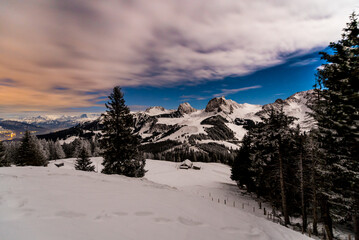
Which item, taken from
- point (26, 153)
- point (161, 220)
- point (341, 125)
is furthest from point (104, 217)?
point (26, 153)

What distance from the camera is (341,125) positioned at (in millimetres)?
9727

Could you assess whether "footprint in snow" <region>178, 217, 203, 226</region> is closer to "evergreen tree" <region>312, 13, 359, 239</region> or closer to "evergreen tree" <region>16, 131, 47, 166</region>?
"evergreen tree" <region>312, 13, 359, 239</region>

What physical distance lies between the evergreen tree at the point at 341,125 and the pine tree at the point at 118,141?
18285 mm

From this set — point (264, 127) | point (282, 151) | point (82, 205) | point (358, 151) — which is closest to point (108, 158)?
point (82, 205)

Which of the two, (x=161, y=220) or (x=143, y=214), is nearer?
(x=161, y=220)

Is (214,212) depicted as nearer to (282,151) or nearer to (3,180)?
(3,180)

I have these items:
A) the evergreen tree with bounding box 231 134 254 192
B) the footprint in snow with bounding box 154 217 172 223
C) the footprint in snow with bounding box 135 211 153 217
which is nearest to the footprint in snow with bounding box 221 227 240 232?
the footprint in snow with bounding box 154 217 172 223

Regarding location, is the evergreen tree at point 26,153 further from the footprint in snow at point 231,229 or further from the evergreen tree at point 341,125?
the evergreen tree at point 341,125

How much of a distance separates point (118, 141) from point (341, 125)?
2018cm

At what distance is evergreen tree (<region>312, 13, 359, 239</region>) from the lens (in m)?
9.73

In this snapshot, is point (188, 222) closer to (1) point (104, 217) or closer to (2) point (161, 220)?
(2) point (161, 220)

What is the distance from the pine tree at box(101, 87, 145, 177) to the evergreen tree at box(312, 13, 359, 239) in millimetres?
18285

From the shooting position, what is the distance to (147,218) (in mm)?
5730

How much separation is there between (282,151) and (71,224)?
19.3 metres
